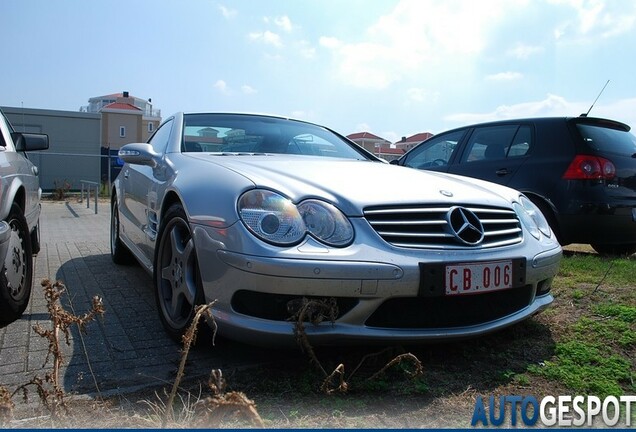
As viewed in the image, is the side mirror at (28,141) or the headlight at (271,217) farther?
the side mirror at (28,141)

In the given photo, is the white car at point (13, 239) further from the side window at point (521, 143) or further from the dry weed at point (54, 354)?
the side window at point (521, 143)

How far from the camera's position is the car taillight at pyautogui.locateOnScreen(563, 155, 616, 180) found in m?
4.79

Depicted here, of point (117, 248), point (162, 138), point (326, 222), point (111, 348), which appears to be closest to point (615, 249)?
point (326, 222)

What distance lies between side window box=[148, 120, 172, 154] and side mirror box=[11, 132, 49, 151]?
102 centimetres

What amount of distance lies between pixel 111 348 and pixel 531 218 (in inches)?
97.8

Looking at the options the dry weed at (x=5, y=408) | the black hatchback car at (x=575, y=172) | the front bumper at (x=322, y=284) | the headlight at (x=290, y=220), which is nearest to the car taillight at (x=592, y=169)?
the black hatchback car at (x=575, y=172)

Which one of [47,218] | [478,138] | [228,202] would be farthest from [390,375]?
[47,218]

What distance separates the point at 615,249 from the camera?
17.9 ft

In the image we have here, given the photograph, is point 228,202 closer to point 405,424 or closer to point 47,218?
point 405,424

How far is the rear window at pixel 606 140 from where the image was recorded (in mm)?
4948

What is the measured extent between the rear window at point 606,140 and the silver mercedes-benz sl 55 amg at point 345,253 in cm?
230

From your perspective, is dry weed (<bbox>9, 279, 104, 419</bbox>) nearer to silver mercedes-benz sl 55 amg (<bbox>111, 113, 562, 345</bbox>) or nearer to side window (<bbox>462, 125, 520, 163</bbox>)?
silver mercedes-benz sl 55 amg (<bbox>111, 113, 562, 345</bbox>)

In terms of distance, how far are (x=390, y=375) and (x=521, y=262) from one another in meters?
0.86

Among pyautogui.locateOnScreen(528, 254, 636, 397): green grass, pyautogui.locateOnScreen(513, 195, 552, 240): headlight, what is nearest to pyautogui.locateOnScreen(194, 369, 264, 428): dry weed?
pyautogui.locateOnScreen(528, 254, 636, 397): green grass
